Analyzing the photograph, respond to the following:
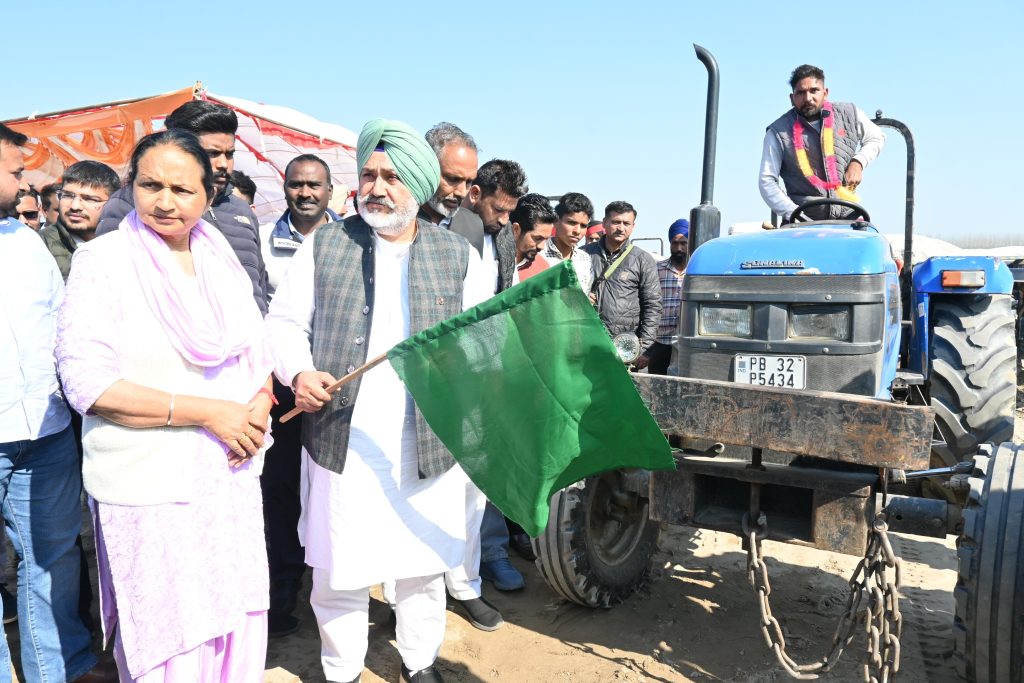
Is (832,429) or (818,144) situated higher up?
(818,144)

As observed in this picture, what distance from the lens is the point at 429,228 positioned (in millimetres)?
2643

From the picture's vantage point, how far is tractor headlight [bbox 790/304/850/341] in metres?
2.94

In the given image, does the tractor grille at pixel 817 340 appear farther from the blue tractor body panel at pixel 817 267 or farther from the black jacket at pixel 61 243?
the black jacket at pixel 61 243

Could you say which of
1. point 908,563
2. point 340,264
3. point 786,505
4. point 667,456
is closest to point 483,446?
point 667,456

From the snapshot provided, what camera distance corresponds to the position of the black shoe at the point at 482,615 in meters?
3.29

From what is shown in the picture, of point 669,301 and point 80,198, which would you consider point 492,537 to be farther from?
point 669,301

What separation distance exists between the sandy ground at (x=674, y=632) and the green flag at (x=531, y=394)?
1085mm

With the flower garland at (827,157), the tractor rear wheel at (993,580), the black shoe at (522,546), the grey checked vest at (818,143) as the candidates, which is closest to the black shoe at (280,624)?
the black shoe at (522,546)

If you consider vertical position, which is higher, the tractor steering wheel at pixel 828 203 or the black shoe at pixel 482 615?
the tractor steering wheel at pixel 828 203

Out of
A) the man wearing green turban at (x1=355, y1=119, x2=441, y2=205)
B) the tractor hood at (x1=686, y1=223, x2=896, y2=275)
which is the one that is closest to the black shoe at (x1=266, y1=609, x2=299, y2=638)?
the man wearing green turban at (x1=355, y1=119, x2=441, y2=205)

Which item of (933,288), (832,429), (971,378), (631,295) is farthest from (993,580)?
(631,295)

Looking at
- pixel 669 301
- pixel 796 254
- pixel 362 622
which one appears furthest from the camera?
pixel 669 301

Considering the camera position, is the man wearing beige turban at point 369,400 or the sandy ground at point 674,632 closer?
the man wearing beige turban at point 369,400

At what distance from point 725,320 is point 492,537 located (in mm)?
1621
